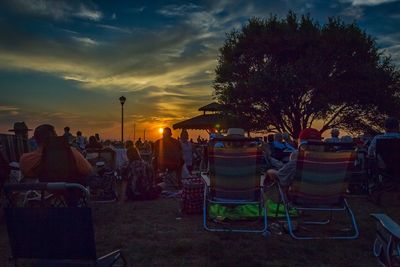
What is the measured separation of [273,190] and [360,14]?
1857cm

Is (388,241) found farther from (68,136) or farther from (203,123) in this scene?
(203,123)

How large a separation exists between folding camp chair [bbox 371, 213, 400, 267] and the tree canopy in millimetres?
22984

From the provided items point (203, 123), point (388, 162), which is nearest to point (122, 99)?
point (203, 123)

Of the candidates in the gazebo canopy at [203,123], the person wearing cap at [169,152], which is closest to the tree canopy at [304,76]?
the gazebo canopy at [203,123]

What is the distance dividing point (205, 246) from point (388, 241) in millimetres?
3016

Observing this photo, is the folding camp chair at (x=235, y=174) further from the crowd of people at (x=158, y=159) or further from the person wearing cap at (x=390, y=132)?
the person wearing cap at (x=390, y=132)

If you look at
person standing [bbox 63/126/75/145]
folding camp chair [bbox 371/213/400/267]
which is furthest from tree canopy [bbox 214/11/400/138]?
folding camp chair [bbox 371/213/400/267]

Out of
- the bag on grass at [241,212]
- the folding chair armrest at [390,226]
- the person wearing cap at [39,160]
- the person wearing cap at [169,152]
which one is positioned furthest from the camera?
the person wearing cap at [169,152]

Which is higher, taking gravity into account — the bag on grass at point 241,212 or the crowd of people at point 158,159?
the crowd of people at point 158,159

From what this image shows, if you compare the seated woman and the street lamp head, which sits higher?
the street lamp head

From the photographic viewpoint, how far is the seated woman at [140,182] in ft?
31.8

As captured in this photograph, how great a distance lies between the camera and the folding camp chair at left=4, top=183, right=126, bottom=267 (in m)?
2.95

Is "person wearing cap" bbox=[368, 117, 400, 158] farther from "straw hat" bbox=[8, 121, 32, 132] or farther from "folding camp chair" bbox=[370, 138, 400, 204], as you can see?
"straw hat" bbox=[8, 121, 32, 132]

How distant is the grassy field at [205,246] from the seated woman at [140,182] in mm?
2344
